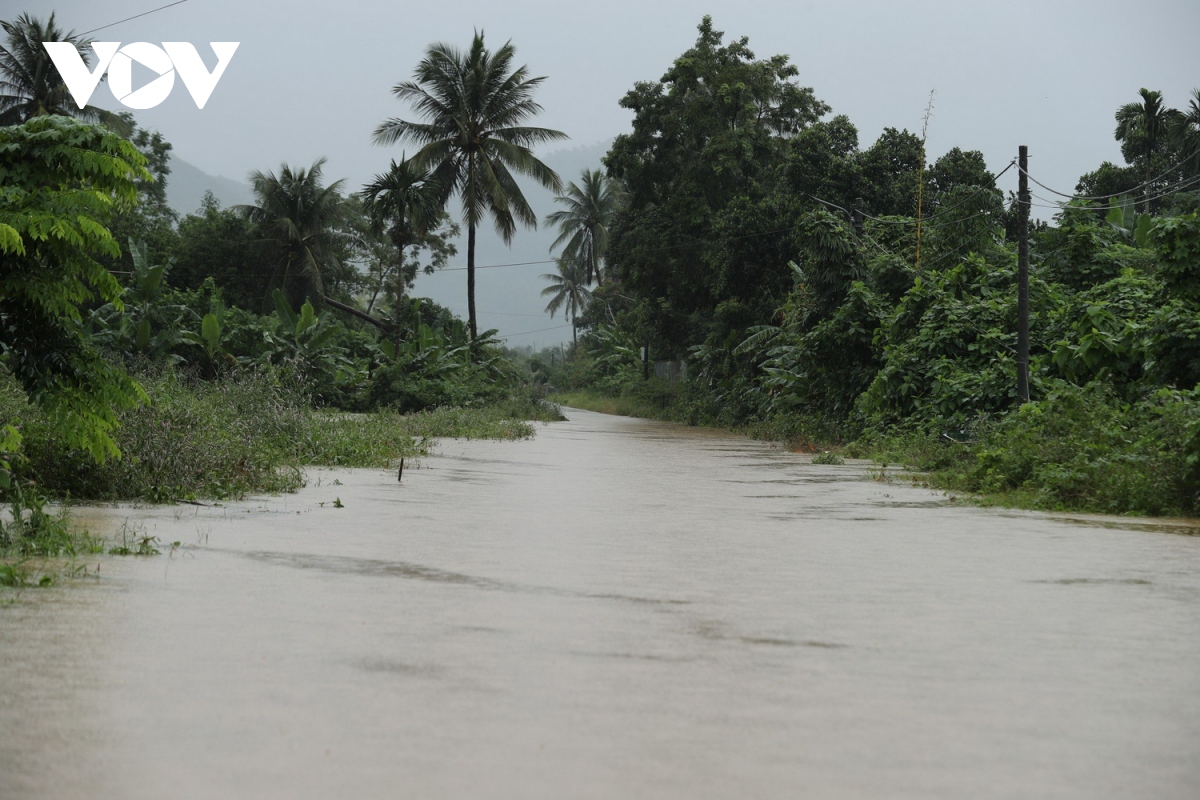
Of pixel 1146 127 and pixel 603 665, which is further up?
pixel 1146 127

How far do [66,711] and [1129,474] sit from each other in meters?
9.64

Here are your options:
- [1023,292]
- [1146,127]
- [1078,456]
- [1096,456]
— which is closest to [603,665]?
[1078,456]

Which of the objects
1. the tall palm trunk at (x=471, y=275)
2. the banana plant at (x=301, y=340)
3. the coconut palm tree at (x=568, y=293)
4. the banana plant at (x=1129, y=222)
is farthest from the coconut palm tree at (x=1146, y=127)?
the coconut palm tree at (x=568, y=293)

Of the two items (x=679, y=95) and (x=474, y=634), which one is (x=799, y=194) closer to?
(x=679, y=95)

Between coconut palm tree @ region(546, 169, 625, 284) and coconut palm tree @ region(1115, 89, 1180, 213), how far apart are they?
2510 centimetres

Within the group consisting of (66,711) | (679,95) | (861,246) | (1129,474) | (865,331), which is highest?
(679,95)

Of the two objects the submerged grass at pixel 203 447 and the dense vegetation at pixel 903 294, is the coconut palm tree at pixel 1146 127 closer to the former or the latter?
the dense vegetation at pixel 903 294

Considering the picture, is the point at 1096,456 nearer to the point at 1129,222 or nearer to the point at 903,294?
the point at 903,294

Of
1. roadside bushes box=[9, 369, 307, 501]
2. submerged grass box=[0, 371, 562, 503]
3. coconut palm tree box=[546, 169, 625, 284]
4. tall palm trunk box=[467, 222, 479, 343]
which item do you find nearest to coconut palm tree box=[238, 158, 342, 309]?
tall palm trunk box=[467, 222, 479, 343]

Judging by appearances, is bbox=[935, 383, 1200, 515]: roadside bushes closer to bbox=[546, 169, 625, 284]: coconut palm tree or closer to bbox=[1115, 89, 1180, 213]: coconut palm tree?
bbox=[1115, 89, 1180, 213]: coconut palm tree

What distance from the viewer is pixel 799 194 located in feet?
102

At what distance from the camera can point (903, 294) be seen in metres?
23.7

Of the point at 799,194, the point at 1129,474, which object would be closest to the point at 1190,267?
the point at 1129,474

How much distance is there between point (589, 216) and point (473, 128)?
26.6 m
